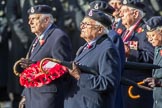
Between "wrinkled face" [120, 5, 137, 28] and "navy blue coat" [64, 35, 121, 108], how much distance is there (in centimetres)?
151

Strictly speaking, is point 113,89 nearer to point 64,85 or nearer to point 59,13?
point 64,85

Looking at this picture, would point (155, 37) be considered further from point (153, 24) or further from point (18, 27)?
point (18, 27)

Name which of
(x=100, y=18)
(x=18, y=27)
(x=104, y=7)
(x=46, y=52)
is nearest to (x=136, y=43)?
(x=104, y=7)

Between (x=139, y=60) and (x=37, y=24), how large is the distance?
1.13 meters

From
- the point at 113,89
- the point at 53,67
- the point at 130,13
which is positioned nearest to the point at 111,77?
the point at 113,89

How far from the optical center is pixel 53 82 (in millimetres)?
7629

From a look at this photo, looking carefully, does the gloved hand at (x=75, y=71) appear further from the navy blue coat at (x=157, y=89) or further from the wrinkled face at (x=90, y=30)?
the navy blue coat at (x=157, y=89)

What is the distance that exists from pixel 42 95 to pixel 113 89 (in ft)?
4.17

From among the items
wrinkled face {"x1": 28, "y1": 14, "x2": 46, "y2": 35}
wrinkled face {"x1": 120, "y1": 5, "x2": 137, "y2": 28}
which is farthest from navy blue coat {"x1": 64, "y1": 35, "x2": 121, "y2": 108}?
wrinkled face {"x1": 120, "y1": 5, "x2": 137, "y2": 28}

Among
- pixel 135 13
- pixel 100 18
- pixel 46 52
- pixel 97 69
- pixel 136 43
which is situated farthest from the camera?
pixel 135 13

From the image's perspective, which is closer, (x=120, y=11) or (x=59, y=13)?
(x=120, y=11)

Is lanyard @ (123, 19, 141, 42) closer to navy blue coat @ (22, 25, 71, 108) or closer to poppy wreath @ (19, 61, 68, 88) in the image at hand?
navy blue coat @ (22, 25, 71, 108)

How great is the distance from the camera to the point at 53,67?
7.32 m

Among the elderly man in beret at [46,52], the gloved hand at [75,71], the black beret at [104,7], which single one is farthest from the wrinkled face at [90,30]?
the black beret at [104,7]
